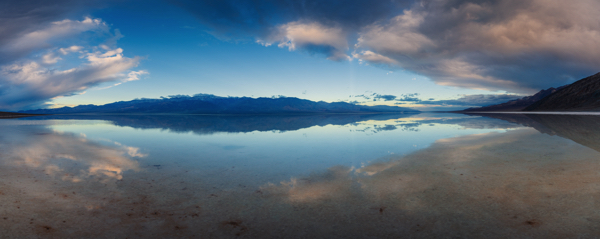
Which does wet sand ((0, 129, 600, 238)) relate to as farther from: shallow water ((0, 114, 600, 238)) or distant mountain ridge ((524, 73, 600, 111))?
distant mountain ridge ((524, 73, 600, 111))

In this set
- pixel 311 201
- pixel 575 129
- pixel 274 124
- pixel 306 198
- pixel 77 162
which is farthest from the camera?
pixel 274 124

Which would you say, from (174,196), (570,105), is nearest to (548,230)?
(174,196)

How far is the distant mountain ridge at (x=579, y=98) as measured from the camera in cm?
10198

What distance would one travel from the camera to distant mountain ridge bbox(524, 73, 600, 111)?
4015 inches

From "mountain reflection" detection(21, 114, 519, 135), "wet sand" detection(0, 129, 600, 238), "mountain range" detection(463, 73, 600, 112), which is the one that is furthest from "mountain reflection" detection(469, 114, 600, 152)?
"mountain range" detection(463, 73, 600, 112)

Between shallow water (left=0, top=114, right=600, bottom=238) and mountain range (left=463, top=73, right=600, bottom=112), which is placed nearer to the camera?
shallow water (left=0, top=114, right=600, bottom=238)

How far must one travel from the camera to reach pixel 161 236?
411cm

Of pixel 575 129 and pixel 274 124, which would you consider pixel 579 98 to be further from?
pixel 274 124

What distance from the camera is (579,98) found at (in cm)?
11269

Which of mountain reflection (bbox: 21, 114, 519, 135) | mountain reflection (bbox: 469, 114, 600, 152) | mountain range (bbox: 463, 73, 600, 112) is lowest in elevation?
mountain reflection (bbox: 21, 114, 519, 135)

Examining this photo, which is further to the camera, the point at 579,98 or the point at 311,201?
the point at 579,98

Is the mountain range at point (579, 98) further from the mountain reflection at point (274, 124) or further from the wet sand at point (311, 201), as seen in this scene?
the wet sand at point (311, 201)

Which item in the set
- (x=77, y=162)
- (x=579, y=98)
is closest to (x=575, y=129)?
(x=77, y=162)

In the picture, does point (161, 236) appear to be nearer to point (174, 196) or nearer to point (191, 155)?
point (174, 196)
